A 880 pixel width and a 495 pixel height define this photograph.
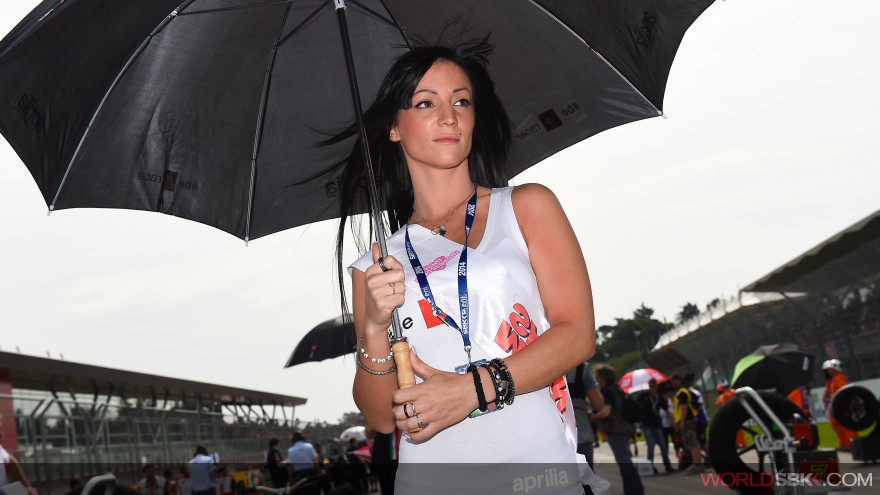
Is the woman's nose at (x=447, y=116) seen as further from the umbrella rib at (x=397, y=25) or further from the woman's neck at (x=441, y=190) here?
the umbrella rib at (x=397, y=25)

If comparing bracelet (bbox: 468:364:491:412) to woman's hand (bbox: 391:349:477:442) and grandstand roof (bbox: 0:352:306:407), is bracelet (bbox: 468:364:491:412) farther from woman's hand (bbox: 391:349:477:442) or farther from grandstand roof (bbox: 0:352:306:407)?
grandstand roof (bbox: 0:352:306:407)

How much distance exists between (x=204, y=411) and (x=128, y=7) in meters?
Answer: 21.3

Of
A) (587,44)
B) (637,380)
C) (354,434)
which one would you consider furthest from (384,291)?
(354,434)

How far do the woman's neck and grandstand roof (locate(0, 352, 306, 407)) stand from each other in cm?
2573

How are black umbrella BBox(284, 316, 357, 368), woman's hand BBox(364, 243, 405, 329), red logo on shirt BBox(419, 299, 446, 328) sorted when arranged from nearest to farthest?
woman's hand BBox(364, 243, 405, 329) → red logo on shirt BBox(419, 299, 446, 328) → black umbrella BBox(284, 316, 357, 368)

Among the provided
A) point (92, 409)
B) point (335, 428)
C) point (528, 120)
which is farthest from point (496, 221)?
point (335, 428)

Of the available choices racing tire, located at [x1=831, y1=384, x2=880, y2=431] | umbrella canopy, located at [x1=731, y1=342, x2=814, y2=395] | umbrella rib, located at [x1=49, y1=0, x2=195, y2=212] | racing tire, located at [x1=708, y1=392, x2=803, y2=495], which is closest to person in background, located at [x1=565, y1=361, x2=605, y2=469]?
racing tire, located at [x1=708, y1=392, x2=803, y2=495]

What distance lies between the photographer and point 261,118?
4.32m

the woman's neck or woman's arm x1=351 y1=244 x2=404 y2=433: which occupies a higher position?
the woman's neck

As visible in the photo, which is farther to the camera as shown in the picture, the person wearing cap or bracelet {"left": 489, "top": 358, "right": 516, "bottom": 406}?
the person wearing cap

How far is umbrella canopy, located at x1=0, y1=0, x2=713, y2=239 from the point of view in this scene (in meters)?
4.08

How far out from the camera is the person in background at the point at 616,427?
35.1 feet

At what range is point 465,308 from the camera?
107 inches

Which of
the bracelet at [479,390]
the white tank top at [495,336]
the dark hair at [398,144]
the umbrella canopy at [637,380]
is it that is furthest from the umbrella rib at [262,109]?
the umbrella canopy at [637,380]
